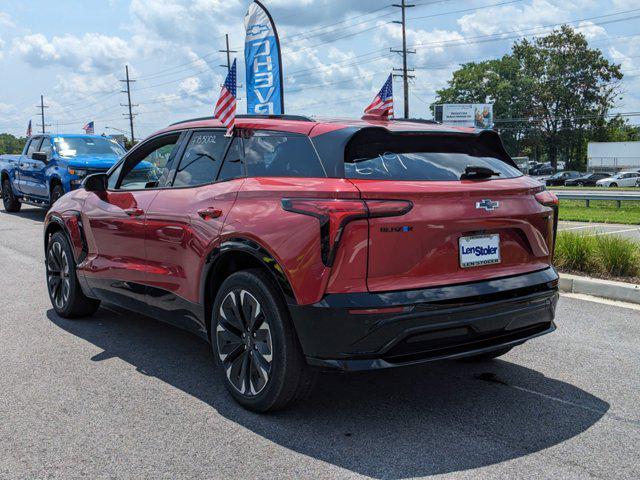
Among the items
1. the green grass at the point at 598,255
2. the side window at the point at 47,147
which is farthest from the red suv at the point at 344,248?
the side window at the point at 47,147

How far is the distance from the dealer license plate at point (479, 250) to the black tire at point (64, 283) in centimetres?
379

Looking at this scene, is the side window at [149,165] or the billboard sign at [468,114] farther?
the billboard sign at [468,114]

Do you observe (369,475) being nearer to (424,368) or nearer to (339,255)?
(339,255)

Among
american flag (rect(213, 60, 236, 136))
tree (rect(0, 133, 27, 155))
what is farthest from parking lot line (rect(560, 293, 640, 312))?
tree (rect(0, 133, 27, 155))

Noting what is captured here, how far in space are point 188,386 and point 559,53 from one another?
87022mm

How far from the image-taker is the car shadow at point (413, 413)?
10.9 feet

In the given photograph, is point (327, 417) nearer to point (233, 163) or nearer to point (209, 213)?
point (209, 213)

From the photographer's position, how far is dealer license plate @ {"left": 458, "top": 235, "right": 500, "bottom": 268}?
11.8ft

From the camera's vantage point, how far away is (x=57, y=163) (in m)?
14.5

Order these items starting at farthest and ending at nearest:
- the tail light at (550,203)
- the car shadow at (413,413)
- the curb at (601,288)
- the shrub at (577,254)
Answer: the shrub at (577,254)
the curb at (601,288)
the tail light at (550,203)
the car shadow at (413,413)

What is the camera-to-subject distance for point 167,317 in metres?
4.71

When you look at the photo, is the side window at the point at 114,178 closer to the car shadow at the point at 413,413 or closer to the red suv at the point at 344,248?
the red suv at the point at 344,248

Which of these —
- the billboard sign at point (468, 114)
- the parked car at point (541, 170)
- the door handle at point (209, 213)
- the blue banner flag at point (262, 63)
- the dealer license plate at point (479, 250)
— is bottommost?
the parked car at point (541, 170)

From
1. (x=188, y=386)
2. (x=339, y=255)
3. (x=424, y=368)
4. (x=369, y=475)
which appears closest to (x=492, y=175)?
(x=339, y=255)
